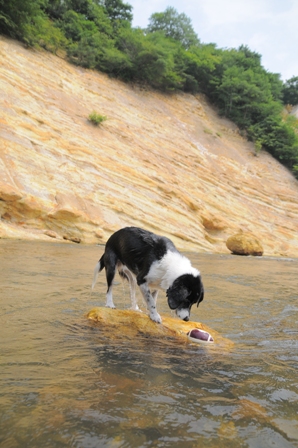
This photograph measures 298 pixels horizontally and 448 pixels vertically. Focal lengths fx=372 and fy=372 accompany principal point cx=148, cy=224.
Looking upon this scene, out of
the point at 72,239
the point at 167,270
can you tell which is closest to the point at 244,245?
the point at 72,239

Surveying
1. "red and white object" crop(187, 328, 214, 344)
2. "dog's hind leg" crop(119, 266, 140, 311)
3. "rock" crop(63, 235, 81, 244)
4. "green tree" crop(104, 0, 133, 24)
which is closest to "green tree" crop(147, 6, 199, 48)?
"green tree" crop(104, 0, 133, 24)

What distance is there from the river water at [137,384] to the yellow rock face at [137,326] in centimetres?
14

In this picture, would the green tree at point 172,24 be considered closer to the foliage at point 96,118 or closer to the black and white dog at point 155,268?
the foliage at point 96,118

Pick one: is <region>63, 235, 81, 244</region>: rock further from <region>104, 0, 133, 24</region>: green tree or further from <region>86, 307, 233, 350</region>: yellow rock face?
<region>104, 0, 133, 24</region>: green tree

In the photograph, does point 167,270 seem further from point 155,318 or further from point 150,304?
point 155,318

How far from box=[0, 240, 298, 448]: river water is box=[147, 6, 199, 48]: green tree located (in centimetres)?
5278

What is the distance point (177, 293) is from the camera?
157 inches

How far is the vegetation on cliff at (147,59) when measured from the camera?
24938mm

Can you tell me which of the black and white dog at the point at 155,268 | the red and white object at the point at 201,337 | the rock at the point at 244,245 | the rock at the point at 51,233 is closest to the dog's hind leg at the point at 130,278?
the black and white dog at the point at 155,268

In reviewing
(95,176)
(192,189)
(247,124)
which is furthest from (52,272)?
(247,124)

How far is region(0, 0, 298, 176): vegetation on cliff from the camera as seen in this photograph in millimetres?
24938

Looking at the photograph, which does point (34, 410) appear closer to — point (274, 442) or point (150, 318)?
point (274, 442)

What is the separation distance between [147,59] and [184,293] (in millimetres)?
30178

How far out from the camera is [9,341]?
10.4 ft
